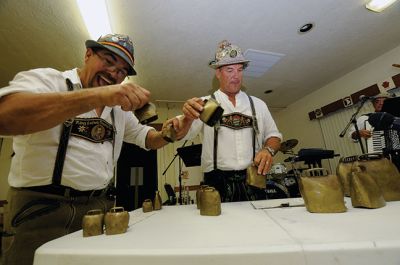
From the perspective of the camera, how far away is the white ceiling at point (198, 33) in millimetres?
2502

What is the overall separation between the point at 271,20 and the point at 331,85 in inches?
117

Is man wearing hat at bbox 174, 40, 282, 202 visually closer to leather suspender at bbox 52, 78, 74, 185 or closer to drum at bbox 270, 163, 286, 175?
leather suspender at bbox 52, 78, 74, 185

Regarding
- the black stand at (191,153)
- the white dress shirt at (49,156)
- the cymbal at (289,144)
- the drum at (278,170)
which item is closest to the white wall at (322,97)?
the cymbal at (289,144)

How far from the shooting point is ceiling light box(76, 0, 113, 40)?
2.27 meters

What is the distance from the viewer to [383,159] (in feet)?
2.50

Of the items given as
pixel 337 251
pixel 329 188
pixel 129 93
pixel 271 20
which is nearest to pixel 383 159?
pixel 329 188

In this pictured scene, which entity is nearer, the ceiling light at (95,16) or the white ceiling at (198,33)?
the ceiling light at (95,16)

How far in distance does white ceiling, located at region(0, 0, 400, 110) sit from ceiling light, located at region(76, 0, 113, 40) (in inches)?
3.7

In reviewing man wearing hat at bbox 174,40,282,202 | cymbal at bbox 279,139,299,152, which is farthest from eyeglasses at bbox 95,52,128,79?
cymbal at bbox 279,139,299,152

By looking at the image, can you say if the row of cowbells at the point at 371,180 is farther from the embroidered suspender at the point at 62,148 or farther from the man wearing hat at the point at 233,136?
the embroidered suspender at the point at 62,148

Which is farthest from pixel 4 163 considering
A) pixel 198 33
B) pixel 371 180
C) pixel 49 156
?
pixel 371 180

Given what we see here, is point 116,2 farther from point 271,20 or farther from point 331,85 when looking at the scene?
point 331,85

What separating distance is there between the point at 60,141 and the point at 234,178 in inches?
38.5

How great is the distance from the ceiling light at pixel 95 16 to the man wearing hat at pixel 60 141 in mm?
1536
